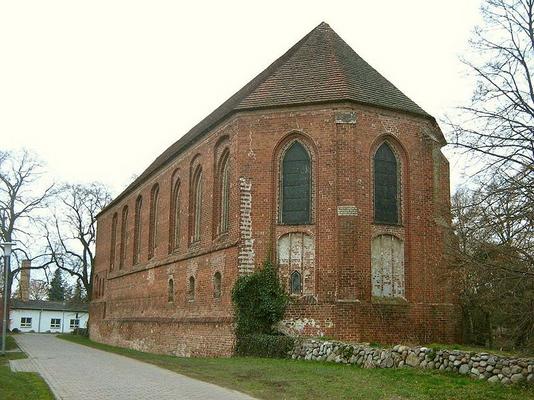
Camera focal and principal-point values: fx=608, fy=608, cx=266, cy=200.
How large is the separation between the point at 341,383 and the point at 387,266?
8.91 meters

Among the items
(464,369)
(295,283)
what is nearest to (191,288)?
(295,283)

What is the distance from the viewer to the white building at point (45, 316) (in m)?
76.1

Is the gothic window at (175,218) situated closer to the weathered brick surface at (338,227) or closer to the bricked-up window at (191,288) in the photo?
the bricked-up window at (191,288)

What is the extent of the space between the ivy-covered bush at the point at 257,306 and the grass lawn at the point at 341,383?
3.37 meters

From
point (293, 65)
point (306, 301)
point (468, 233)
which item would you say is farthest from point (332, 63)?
point (468, 233)

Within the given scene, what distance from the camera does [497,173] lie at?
42.2ft

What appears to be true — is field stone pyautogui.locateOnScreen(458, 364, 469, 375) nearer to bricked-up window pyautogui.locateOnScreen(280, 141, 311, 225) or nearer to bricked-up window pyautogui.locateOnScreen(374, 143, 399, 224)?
bricked-up window pyautogui.locateOnScreen(374, 143, 399, 224)

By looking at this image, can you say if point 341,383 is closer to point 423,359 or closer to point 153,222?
point 423,359

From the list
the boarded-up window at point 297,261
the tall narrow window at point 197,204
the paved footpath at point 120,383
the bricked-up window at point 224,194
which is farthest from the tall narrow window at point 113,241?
the boarded-up window at point 297,261

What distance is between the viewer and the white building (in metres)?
76.1

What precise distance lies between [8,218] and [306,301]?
1196 inches

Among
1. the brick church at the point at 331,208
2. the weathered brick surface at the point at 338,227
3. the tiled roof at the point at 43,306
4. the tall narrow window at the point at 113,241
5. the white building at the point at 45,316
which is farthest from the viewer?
the white building at the point at 45,316

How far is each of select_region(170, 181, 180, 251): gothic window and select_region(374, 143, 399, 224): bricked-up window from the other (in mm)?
11401

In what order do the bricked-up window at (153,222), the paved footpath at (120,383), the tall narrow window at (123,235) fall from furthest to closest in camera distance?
the tall narrow window at (123,235), the bricked-up window at (153,222), the paved footpath at (120,383)
